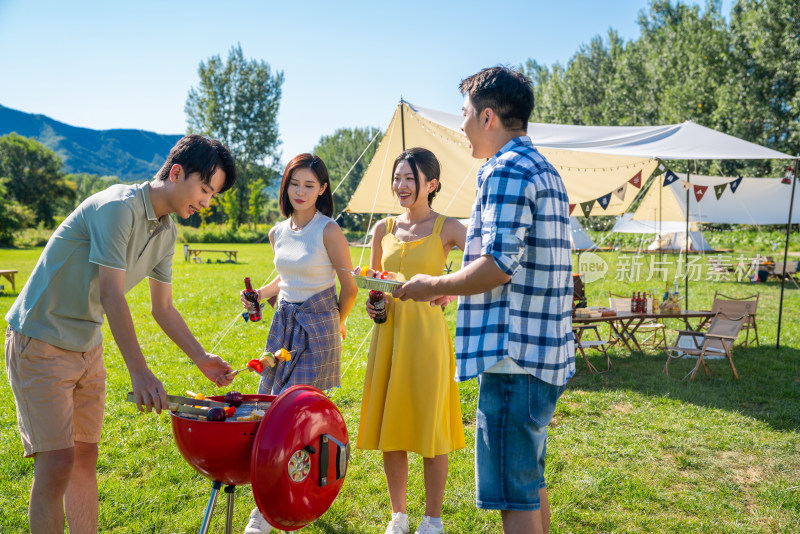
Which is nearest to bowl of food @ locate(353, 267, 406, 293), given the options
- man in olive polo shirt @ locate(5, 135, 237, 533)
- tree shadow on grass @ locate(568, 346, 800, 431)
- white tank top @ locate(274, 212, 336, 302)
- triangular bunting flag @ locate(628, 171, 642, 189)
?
white tank top @ locate(274, 212, 336, 302)

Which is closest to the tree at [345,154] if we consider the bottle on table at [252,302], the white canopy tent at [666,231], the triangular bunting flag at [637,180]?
the white canopy tent at [666,231]

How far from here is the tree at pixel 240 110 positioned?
168 ft

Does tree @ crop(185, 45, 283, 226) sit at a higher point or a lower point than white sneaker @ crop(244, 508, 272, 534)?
higher

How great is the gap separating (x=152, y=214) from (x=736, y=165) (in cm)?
3212

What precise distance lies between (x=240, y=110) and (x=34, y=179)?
18879mm

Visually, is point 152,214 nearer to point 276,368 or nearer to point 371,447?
point 276,368

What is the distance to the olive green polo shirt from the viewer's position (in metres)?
2.11

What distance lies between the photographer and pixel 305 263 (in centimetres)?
311

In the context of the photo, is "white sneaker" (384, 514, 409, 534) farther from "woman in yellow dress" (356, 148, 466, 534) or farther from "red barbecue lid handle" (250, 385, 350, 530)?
"red barbecue lid handle" (250, 385, 350, 530)

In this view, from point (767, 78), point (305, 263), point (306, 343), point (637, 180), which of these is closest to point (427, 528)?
point (306, 343)

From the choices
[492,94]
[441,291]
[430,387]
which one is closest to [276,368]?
[430,387]

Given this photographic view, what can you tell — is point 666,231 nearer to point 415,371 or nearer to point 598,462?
point 598,462

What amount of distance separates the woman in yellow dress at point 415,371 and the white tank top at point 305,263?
36 cm

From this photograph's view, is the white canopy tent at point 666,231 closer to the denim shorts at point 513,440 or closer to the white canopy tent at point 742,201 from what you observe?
the white canopy tent at point 742,201
